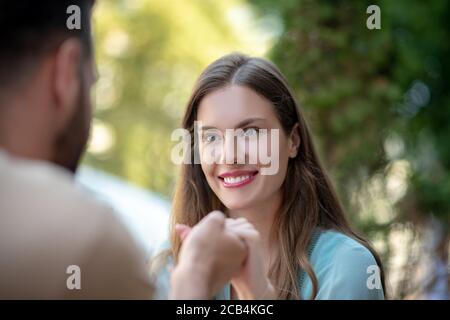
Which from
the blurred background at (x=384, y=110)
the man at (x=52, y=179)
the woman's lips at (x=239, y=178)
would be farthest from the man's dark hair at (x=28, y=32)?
the blurred background at (x=384, y=110)

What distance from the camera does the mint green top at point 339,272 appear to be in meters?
1.42

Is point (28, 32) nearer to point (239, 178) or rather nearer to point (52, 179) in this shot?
point (52, 179)

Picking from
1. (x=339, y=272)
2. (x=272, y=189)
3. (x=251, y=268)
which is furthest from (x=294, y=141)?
(x=251, y=268)

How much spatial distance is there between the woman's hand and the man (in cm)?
9

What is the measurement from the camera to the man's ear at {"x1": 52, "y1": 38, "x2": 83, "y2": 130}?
2.78ft

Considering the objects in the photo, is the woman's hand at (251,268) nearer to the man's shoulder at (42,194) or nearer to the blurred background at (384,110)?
the man's shoulder at (42,194)

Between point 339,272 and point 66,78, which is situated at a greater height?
point 66,78

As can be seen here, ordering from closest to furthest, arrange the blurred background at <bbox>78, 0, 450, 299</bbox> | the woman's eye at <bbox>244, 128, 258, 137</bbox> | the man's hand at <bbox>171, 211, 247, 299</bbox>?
the man's hand at <bbox>171, 211, 247, 299</bbox>
the woman's eye at <bbox>244, 128, 258, 137</bbox>
the blurred background at <bbox>78, 0, 450, 299</bbox>

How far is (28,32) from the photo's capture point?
2.70ft

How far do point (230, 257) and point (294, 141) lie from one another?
821mm

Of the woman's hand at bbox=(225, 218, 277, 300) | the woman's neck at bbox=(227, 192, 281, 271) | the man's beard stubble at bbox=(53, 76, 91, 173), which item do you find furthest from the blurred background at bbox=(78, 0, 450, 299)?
the man's beard stubble at bbox=(53, 76, 91, 173)

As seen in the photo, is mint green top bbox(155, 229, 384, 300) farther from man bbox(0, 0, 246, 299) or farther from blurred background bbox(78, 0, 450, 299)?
blurred background bbox(78, 0, 450, 299)
